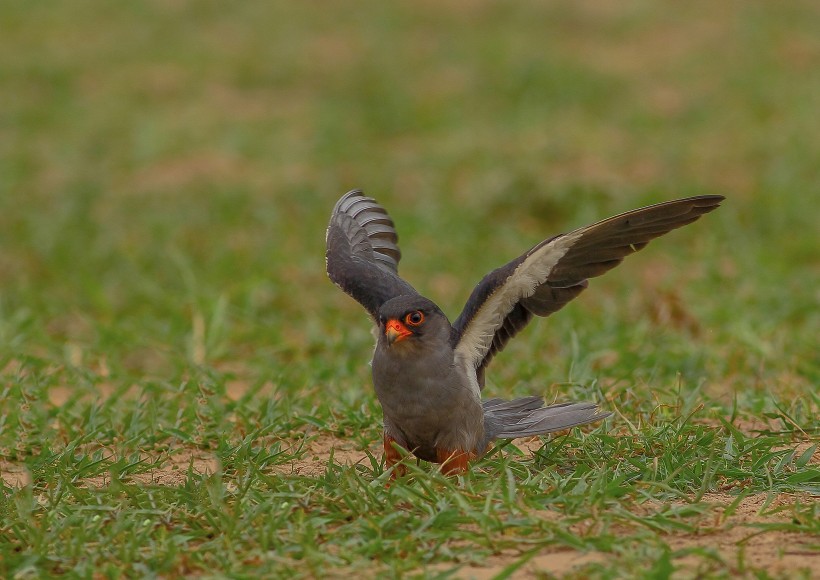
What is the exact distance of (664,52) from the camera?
1422 centimetres

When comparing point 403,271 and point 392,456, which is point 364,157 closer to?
point 403,271

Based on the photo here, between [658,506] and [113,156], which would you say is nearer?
[658,506]

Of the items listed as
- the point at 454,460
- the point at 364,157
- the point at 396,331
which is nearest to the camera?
the point at 396,331

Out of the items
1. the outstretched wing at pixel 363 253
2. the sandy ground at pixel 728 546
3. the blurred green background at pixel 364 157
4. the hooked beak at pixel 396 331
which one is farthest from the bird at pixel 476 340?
the blurred green background at pixel 364 157

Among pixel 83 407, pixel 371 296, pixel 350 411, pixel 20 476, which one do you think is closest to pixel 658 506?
pixel 371 296

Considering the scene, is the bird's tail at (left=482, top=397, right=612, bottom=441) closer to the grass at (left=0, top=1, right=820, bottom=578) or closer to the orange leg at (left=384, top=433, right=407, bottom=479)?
the grass at (left=0, top=1, right=820, bottom=578)

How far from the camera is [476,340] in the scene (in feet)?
15.5

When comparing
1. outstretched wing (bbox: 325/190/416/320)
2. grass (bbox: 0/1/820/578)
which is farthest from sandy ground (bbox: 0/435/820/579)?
outstretched wing (bbox: 325/190/416/320)

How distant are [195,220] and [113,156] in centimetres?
204

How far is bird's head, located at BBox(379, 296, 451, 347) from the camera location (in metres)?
4.42

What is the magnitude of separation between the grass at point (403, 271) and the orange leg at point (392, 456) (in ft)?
0.22

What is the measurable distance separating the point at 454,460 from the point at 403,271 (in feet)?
13.7

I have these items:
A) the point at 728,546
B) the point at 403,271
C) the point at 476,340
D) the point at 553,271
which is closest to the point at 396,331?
the point at 476,340

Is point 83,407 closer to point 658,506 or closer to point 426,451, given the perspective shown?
point 426,451
